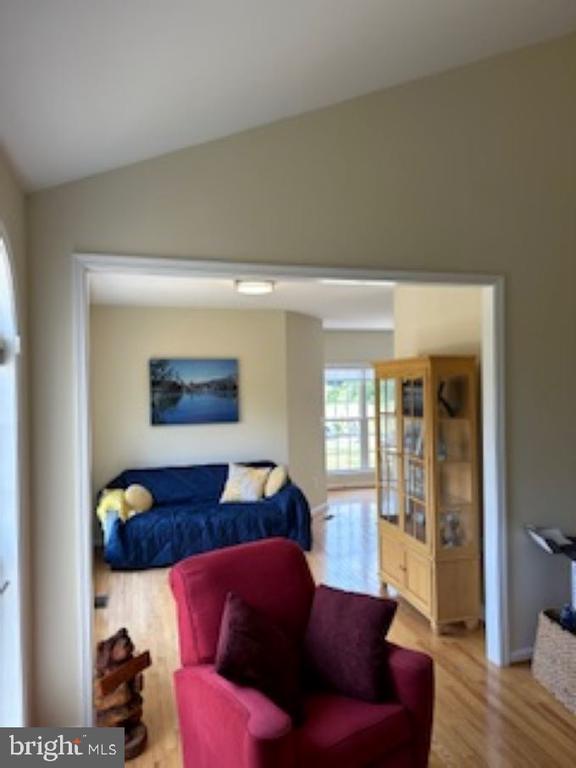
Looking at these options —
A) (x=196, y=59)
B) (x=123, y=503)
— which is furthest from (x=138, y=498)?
(x=196, y=59)

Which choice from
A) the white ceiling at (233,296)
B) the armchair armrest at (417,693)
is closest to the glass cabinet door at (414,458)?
the white ceiling at (233,296)

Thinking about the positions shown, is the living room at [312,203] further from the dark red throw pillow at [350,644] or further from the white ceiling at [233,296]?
the white ceiling at [233,296]

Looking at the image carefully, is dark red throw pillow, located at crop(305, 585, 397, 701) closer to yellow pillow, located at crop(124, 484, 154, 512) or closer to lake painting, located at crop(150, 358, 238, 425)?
yellow pillow, located at crop(124, 484, 154, 512)

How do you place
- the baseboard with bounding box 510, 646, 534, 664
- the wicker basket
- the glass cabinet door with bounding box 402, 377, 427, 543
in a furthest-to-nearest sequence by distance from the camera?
the glass cabinet door with bounding box 402, 377, 427, 543 < the baseboard with bounding box 510, 646, 534, 664 < the wicker basket

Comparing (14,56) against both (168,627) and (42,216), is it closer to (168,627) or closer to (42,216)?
(42,216)

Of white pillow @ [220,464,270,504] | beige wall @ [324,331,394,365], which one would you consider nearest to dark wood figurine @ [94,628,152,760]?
white pillow @ [220,464,270,504]

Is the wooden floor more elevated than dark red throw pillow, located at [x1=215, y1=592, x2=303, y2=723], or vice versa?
dark red throw pillow, located at [x1=215, y1=592, x2=303, y2=723]

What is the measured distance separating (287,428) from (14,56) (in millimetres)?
5075

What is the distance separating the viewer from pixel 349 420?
8.59 meters

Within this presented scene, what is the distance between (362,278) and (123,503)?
10.8 ft

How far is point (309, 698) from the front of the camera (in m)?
1.99

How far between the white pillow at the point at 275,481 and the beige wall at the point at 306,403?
759 millimetres

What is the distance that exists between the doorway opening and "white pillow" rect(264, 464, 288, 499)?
340 cm

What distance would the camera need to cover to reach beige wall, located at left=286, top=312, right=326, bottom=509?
249 inches
